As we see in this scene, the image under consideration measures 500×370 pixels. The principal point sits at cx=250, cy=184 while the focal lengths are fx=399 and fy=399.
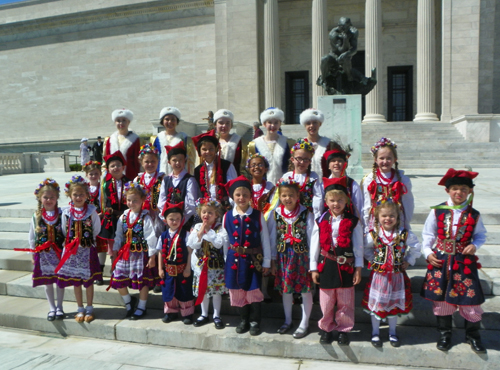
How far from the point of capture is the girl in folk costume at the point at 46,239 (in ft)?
14.9

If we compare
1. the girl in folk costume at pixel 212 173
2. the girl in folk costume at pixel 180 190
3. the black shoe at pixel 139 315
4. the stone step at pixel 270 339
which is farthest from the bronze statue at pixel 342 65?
the black shoe at pixel 139 315

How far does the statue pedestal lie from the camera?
968cm

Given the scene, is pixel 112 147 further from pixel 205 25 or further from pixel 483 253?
pixel 205 25

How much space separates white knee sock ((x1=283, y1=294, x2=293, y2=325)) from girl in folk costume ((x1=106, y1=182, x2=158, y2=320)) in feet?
5.01

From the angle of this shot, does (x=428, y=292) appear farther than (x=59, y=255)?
No

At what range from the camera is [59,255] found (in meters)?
4.63

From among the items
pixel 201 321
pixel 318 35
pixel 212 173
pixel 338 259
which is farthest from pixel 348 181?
pixel 318 35

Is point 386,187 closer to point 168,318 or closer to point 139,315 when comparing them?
point 168,318

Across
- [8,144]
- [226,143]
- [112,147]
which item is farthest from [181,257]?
[8,144]

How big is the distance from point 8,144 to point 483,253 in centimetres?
3123

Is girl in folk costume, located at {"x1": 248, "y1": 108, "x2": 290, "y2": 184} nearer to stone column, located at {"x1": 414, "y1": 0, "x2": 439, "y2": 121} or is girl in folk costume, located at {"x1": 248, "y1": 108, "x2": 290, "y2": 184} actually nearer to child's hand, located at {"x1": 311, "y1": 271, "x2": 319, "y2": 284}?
child's hand, located at {"x1": 311, "y1": 271, "x2": 319, "y2": 284}

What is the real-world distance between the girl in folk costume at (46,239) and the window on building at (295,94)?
22.0m

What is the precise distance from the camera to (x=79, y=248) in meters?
4.56

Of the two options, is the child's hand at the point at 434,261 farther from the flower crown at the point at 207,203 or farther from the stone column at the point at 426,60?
the stone column at the point at 426,60
